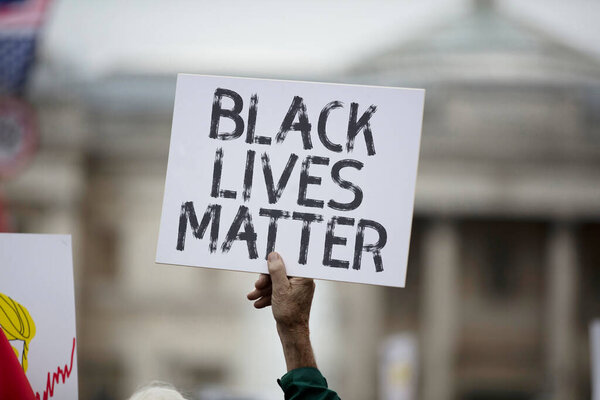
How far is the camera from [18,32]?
12.3 meters

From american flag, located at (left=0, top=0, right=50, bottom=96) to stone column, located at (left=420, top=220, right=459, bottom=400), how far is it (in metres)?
33.1

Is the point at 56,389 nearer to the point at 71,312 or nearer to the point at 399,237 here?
the point at 71,312

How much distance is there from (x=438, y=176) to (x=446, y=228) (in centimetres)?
369

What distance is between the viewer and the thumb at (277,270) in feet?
11.0

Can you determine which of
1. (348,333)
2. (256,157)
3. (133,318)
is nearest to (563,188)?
(348,333)

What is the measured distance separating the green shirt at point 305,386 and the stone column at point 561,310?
3933 centimetres

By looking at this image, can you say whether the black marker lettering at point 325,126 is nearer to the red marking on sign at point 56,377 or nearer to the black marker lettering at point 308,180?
the black marker lettering at point 308,180

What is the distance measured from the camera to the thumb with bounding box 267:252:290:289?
335 centimetres

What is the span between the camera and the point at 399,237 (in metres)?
3.58

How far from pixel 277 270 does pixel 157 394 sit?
688 mm

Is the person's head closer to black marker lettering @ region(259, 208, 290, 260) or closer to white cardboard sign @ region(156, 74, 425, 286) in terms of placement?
white cardboard sign @ region(156, 74, 425, 286)

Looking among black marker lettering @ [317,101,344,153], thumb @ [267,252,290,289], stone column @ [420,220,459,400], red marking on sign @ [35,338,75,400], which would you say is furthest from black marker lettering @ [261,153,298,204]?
stone column @ [420,220,459,400]

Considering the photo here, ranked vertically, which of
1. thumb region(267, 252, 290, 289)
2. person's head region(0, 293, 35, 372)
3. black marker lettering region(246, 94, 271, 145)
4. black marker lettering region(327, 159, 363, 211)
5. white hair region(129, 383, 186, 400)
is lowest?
white hair region(129, 383, 186, 400)

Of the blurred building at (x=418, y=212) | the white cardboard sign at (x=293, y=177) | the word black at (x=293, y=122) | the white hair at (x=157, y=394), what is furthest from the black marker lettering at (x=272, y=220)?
the blurred building at (x=418, y=212)
